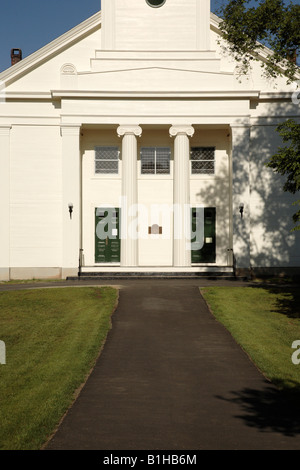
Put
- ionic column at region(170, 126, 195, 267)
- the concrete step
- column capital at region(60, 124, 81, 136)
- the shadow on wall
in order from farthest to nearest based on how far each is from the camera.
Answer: the shadow on wall
column capital at region(60, 124, 81, 136)
ionic column at region(170, 126, 195, 267)
the concrete step

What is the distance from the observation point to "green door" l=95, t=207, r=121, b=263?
29156mm

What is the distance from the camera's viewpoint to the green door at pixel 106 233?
Answer: 29156mm

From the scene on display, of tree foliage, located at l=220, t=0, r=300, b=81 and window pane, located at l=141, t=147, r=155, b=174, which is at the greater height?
tree foliage, located at l=220, t=0, r=300, b=81

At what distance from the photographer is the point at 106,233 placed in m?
29.1

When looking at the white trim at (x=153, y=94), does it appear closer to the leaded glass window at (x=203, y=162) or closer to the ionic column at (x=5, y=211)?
the leaded glass window at (x=203, y=162)

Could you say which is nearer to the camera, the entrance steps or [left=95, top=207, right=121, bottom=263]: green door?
the entrance steps

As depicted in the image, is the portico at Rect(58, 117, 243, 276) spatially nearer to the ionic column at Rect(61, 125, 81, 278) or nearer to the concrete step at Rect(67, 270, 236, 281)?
the ionic column at Rect(61, 125, 81, 278)

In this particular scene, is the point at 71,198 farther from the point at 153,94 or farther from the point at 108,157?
the point at 153,94

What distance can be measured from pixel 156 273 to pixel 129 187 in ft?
14.4

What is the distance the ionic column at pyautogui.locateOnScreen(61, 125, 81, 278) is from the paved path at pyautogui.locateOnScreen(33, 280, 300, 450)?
1269 centimetres

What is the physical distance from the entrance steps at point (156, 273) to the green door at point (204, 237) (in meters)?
2.42

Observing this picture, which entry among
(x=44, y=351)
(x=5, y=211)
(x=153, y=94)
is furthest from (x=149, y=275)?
(x=44, y=351)

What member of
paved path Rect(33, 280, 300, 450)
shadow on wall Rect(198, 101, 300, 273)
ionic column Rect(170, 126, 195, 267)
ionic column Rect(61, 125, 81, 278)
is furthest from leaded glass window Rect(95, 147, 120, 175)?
paved path Rect(33, 280, 300, 450)

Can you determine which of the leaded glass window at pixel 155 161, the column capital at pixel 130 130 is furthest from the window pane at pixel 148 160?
the column capital at pixel 130 130
